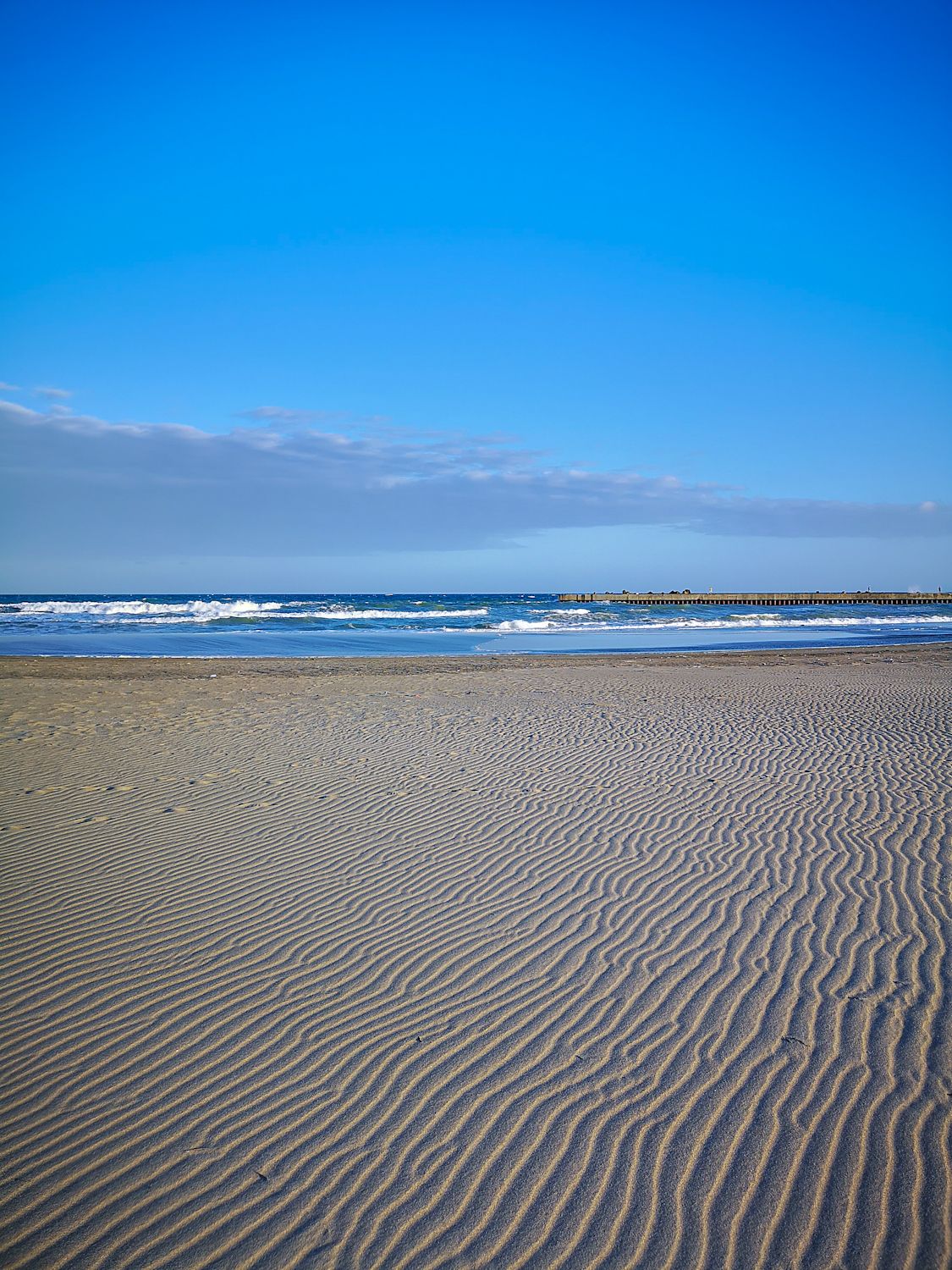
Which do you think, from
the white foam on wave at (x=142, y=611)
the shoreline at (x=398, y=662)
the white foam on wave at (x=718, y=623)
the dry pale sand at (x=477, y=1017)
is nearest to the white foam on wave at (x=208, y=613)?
the white foam on wave at (x=142, y=611)

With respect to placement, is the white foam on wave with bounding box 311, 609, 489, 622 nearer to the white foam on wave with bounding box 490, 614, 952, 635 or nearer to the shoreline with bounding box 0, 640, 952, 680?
the white foam on wave with bounding box 490, 614, 952, 635

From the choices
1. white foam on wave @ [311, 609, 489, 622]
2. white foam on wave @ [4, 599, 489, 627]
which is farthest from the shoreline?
white foam on wave @ [311, 609, 489, 622]

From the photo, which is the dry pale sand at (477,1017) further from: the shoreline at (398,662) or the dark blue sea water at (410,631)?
the dark blue sea water at (410,631)

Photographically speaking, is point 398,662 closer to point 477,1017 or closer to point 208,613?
point 477,1017

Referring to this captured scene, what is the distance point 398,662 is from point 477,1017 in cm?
2001

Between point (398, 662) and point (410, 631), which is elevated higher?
point (410, 631)

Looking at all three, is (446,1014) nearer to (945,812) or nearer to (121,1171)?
(121,1171)

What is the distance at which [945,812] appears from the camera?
7.59 metres

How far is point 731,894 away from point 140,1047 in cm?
417

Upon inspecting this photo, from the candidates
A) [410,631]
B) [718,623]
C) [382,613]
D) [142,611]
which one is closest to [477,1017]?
[410,631]

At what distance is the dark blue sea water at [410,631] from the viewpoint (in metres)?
29.2

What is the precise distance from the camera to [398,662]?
78.8 ft

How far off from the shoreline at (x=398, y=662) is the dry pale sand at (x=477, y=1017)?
11803mm

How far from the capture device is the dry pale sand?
294 cm
